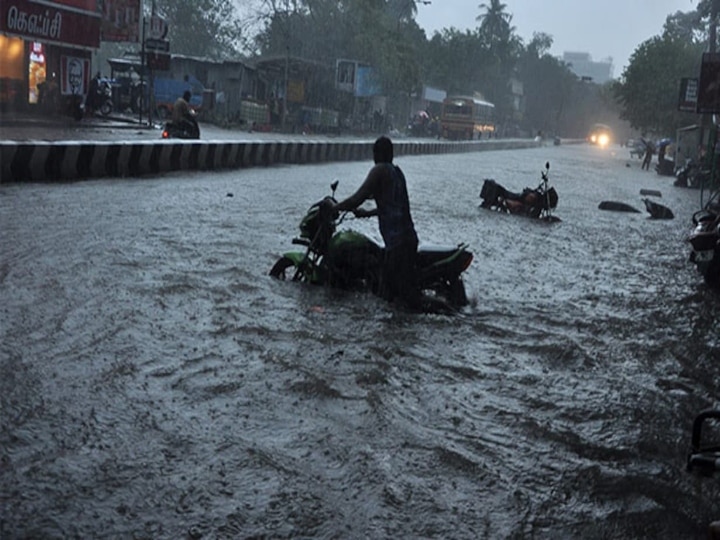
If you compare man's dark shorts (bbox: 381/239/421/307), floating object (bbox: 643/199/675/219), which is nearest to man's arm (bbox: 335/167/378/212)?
man's dark shorts (bbox: 381/239/421/307)

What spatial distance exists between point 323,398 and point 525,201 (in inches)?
458

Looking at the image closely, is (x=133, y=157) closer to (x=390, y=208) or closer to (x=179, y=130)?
(x=179, y=130)

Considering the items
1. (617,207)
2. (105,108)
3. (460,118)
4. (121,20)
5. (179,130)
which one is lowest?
(617,207)

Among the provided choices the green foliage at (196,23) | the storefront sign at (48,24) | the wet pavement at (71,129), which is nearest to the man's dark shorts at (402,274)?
the wet pavement at (71,129)

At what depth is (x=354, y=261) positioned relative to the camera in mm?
7547

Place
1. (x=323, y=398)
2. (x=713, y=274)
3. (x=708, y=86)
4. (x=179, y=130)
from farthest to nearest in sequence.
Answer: (x=708, y=86) < (x=179, y=130) < (x=713, y=274) < (x=323, y=398)

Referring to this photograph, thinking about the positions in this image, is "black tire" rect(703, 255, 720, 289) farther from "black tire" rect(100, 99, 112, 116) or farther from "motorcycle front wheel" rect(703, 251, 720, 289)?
"black tire" rect(100, 99, 112, 116)

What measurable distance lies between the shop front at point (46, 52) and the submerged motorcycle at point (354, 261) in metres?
21.5

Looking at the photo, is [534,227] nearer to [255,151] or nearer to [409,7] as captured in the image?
[255,151]

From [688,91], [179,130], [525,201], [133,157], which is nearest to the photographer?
[525,201]

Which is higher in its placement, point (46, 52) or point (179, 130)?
point (46, 52)

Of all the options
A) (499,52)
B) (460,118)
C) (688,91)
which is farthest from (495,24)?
(688,91)

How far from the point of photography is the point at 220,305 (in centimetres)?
696

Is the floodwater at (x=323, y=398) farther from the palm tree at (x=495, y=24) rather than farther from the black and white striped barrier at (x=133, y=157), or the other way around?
the palm tree at (x=495, y=24)
